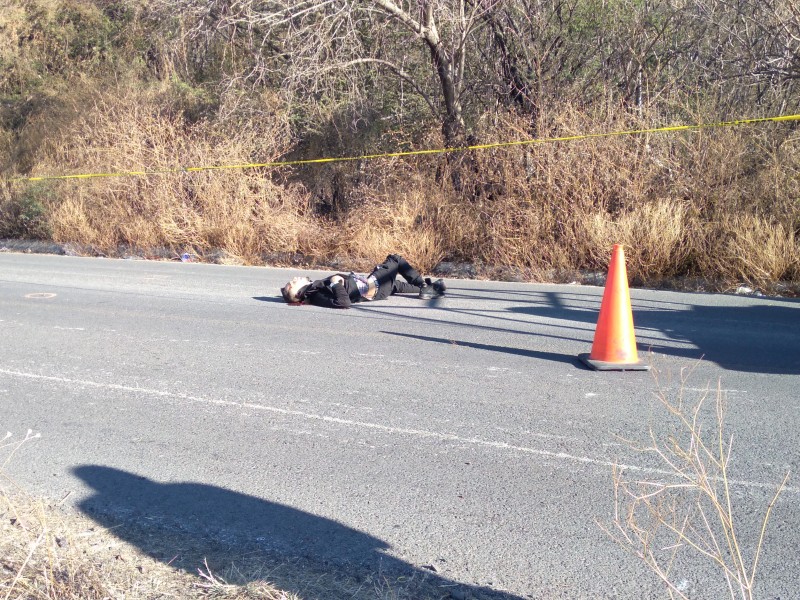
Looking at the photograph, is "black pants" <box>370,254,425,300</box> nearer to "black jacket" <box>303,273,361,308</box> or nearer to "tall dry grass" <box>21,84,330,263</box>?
"black jacket" <box>303,273,361,308</box>

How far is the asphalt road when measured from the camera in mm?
3799

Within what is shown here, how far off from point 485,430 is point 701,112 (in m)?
10.4

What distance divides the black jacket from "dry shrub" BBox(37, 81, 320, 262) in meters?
6.57

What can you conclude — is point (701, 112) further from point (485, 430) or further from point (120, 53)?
point (120, 53)

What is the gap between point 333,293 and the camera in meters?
9.98

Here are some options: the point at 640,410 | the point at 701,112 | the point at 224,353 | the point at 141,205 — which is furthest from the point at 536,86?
the point at 640,410

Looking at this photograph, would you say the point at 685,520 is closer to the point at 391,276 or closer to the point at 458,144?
the point at 391,276

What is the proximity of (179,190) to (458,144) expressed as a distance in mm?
6912

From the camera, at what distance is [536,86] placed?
669 inches

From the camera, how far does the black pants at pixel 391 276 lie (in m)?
10.5

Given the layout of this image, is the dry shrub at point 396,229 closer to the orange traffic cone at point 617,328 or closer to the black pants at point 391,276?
the black pants at point 391,276

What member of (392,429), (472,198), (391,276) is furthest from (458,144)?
(392,429)

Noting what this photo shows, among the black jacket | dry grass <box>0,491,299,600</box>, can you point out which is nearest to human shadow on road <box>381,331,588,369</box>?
the black jacket

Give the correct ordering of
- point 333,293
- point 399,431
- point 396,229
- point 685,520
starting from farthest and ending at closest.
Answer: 1. point 396,229
2. point 333,293
3. point 399,431
4. point 685,520
